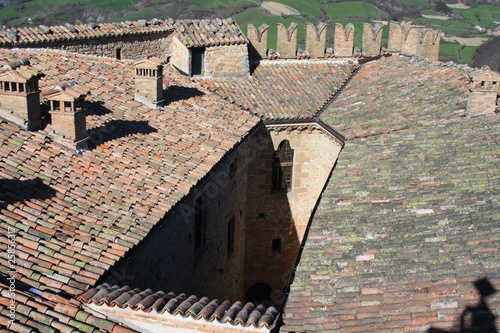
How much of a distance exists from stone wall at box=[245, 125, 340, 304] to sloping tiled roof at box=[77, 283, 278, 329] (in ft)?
35.5

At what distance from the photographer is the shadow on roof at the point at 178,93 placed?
1744cm

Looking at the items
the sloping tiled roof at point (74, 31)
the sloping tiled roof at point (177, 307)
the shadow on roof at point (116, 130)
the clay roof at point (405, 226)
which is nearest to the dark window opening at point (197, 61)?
the sloping tiled roof at point (74, 31)

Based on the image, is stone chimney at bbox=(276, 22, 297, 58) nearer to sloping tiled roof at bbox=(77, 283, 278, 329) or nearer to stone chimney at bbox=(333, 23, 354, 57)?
stone chimney at bbox=(333, 23, 354, 57)

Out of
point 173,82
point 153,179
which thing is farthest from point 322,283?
point 173,82

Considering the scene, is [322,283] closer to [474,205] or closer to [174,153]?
[474,205]

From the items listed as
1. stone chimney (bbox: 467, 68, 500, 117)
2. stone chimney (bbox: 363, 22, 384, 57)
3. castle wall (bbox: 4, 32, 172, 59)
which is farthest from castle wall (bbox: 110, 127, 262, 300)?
stone chimney (bbox: 363, 22, 384, 57)

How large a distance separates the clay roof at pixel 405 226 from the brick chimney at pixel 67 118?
4620mm

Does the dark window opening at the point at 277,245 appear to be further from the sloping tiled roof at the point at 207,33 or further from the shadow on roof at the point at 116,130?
the shadow on roof at the point at 116,130

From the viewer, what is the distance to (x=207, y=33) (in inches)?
826

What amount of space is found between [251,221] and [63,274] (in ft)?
39.1

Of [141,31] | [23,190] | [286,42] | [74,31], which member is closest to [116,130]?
[23,190]

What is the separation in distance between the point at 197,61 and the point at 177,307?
1249 cm

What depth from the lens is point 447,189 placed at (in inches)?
485

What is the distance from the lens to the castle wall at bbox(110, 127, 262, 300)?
1170 cm
